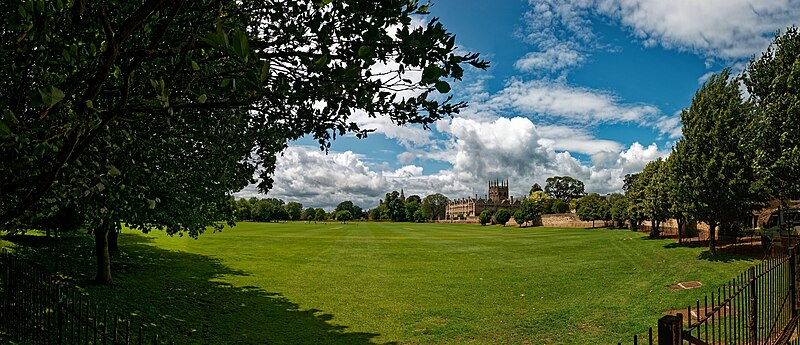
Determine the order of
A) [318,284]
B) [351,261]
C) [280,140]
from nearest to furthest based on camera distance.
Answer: [280,140] < [318,284] < [351,261]

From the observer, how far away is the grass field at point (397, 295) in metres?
12.4

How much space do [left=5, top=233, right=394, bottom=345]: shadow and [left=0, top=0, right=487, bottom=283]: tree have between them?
583cm

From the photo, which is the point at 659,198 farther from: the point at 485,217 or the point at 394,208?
the point at 394,208

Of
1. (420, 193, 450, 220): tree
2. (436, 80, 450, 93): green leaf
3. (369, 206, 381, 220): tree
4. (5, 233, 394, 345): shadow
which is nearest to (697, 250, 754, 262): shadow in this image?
(5, 233, 394, 345): shadow

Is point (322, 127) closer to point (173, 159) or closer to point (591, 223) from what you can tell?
point (173, 159)

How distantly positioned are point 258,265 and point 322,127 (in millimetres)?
24076

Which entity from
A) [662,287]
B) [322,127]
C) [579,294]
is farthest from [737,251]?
[322,127]

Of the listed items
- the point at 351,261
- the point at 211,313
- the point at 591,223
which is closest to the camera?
the point at 211,313

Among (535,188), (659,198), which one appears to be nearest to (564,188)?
(535,188)

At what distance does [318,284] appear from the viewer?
20609 millimetres

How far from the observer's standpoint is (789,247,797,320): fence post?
849cm

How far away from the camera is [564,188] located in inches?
5768

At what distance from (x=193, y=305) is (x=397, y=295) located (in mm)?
7919

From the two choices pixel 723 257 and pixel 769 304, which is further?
pixel 723 257
